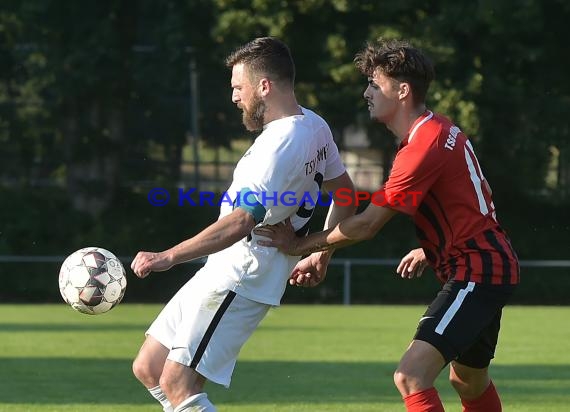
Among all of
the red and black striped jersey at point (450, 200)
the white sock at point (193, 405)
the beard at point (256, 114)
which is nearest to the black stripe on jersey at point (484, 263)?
the red and black striped jersey at point (450, 200)

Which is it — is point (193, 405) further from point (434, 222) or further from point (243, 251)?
point (434, 222)

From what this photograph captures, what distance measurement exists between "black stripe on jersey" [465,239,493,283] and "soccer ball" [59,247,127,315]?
1812 millimetres

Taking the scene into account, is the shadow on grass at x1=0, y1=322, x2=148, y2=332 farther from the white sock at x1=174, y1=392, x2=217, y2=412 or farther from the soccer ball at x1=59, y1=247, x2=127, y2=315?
the white sock at x1=174, y1=392, x2=217, y2=412

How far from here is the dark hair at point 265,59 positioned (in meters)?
5.46

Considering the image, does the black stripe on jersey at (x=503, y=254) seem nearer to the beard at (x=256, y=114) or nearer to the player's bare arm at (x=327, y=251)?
the player's bare arm at (x=327, y=251)

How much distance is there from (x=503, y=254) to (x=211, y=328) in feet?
4.82

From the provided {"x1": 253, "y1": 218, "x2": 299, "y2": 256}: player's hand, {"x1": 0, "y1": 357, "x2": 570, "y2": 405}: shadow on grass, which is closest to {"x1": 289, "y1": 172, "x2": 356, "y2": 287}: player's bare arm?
{"x1": 253, "y1": 218, "x2": 299, "y2": 256}: player's hand

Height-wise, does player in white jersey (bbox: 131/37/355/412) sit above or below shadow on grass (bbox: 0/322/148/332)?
above

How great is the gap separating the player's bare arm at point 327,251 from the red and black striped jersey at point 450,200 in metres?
0.57

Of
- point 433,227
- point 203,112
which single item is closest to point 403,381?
point 433,227

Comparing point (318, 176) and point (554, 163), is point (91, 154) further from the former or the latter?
point (318, 176)

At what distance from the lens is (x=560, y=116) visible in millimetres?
25062

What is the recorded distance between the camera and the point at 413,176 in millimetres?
5379

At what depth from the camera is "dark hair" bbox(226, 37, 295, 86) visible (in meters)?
5.46
